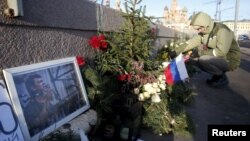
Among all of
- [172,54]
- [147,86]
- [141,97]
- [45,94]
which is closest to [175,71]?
[147,86]

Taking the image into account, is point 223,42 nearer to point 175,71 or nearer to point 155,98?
point 175,71

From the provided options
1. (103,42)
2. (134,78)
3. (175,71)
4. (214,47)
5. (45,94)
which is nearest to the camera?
(45,94)

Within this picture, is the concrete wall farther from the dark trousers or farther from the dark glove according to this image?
the dark trousers

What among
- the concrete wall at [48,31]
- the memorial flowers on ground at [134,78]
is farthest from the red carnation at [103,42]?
the concrete wall at [48,31]

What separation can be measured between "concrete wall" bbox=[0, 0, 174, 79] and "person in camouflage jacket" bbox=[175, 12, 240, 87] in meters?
3.22

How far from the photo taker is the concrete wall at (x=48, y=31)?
294 centimetres

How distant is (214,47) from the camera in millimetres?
7586

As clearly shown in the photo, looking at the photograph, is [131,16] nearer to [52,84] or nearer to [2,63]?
[52,84]

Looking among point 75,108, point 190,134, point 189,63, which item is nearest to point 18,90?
point 75,108

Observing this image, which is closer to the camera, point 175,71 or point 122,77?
point 122,77

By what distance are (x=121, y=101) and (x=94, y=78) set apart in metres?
0.47

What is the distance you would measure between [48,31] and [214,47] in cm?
498

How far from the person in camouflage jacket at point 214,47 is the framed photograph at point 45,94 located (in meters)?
4.23

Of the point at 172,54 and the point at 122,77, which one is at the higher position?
the point at 122,77
